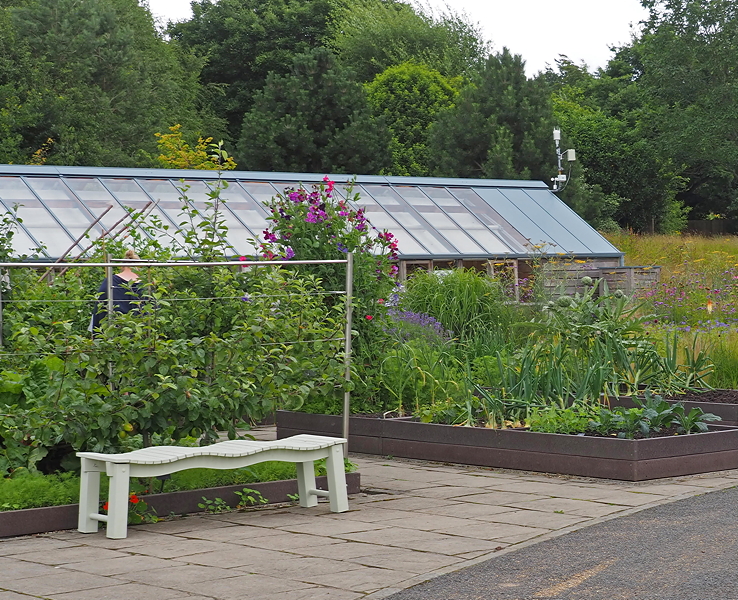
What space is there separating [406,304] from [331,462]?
5.50 metres

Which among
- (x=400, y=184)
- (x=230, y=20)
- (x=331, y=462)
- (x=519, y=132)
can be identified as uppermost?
(x=230, y=20)

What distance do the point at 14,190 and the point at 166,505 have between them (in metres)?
11.7

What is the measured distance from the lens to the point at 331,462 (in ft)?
20.4

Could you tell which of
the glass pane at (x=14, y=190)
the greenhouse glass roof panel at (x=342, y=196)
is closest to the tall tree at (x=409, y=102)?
the greenhouse glass roof panel at (x=342, y=196)

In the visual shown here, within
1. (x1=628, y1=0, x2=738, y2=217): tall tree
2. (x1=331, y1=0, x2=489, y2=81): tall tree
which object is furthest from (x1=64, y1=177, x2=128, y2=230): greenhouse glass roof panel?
(x1=331, y1=0, x2=489, y2=81): tall tree

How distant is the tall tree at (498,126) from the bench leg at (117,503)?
1039 inches

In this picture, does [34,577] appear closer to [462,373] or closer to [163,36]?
[462,373]

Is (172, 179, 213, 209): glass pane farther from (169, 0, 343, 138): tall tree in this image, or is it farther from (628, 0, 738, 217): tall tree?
(169, 0, 343, 138): tall tree

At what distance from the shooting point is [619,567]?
4.71 m

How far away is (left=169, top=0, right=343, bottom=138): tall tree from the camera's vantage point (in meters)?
45.5

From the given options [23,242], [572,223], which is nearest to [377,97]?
[572,223]

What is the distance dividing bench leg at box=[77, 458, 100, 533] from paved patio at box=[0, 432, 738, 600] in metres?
0.08

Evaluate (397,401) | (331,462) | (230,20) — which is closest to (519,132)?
(230,20)

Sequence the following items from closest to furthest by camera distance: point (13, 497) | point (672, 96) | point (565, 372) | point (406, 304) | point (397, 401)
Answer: point (13, 497) → point (565, 372) → point (397, 401) → point (406, 304) → point (672, 96)
